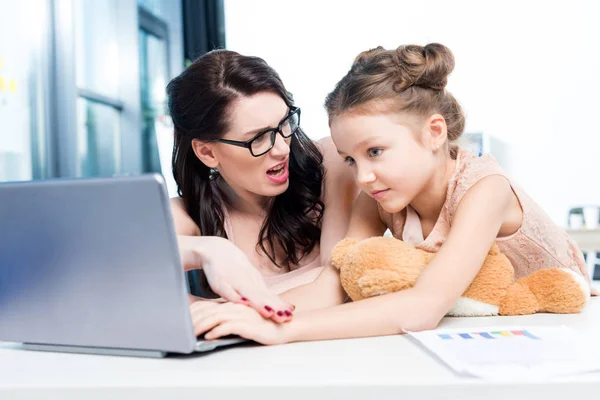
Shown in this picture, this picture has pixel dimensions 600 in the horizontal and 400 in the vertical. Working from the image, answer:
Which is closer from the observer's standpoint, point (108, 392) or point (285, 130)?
point (108, 392)

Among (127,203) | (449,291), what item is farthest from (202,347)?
(449,291)

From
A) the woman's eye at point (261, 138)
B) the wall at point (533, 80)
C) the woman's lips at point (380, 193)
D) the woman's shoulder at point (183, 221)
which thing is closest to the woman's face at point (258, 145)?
the woman's eye at point (261, 138)

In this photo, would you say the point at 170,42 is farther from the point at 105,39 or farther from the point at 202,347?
the point at 202,347

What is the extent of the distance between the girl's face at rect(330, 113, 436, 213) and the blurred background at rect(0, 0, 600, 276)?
79.1 inches

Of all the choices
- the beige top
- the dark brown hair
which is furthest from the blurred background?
the beige top

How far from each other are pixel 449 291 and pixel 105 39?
3.35 m

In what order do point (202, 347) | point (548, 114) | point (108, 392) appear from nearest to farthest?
point (108, 392)
point (202, 347)
point (548, 114)

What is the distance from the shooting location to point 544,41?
12.1 feet

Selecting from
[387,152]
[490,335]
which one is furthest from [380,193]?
[490,335]

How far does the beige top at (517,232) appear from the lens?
3.59 feet

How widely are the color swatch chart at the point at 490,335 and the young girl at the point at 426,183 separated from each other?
0.34ft

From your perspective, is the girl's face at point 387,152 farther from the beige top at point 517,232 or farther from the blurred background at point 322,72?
the blurred background at point 322,72

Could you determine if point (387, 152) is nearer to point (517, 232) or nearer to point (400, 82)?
point (400, 82)

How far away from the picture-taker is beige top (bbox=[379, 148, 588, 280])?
1094mm
